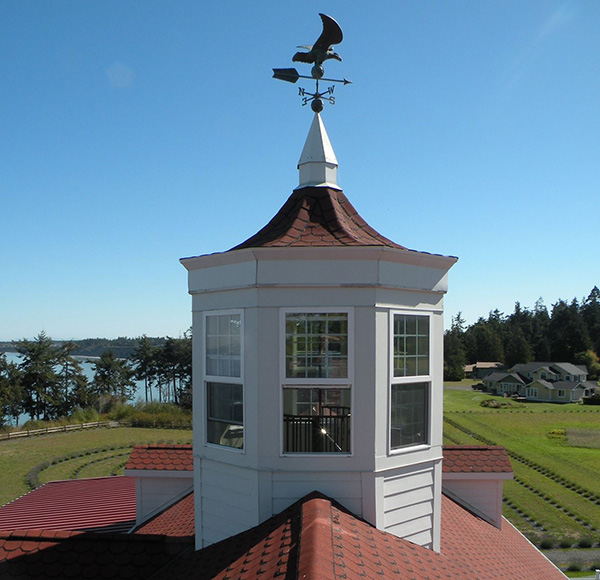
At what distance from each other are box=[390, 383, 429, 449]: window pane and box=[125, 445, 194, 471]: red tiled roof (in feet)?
12.6

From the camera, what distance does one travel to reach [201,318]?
5820 millimetres

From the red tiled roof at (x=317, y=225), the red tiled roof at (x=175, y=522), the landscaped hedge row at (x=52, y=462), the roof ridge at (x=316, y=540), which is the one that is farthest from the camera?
the landscaped hedge row at (x=52, y=462)

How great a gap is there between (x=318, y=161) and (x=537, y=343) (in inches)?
4333

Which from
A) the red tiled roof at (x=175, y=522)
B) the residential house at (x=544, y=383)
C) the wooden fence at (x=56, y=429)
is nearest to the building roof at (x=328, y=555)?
the red tiled roof at (x=175, y=522)

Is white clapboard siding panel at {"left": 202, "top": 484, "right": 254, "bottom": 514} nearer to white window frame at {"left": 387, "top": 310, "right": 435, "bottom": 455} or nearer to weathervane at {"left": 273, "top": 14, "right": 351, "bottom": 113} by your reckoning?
white window frame at {"left": 387, "top": 310, "right": 435, "bottom": 455}

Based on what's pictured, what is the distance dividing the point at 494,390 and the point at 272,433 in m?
81.8

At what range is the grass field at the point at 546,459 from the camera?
22.7m

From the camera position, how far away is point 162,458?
7.98 meters

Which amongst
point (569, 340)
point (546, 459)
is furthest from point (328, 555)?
point (569, 340)

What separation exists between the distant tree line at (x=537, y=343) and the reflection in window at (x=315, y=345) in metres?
91.3

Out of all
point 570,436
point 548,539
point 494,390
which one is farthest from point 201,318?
point 494,390

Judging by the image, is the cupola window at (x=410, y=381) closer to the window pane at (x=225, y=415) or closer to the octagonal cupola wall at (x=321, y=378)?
the octagonal cupola wall at (x=321, y=378)

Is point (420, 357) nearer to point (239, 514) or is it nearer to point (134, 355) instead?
point (239, 514)

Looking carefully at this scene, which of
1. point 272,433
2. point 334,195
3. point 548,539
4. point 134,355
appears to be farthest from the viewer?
point 134,355
